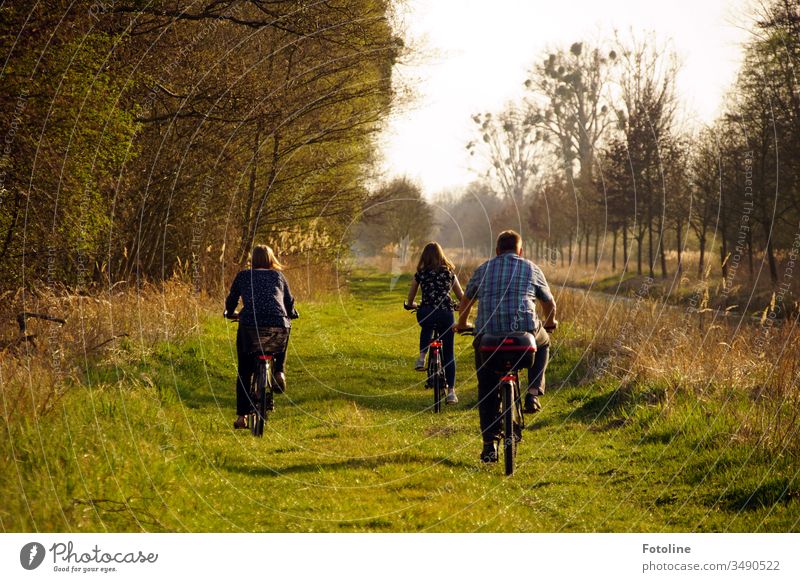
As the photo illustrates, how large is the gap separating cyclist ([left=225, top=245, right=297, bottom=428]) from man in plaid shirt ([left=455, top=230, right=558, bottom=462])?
237 centimetres

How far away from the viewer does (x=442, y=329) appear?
11.6 m

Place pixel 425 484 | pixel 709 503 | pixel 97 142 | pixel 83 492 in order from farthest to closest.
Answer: pixel 97 142, pixel 425 484, pixel 709 503, pixel 83 492

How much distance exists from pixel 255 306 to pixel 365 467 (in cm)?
229

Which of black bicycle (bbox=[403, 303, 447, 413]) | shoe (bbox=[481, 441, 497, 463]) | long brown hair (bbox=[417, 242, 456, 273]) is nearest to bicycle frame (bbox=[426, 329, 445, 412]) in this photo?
black bicycle (bbox=[403, 303, 447, 413])

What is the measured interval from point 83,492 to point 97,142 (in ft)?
18.6

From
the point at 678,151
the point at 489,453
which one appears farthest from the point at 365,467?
the point at 678,151

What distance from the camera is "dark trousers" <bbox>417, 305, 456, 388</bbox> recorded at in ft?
38.1

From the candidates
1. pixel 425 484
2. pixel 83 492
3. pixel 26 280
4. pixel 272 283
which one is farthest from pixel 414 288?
pixel 83 492

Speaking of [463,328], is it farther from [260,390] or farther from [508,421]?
[260,390]

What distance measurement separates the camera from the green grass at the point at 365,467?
6.34m

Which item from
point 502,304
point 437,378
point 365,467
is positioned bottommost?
point 365,467

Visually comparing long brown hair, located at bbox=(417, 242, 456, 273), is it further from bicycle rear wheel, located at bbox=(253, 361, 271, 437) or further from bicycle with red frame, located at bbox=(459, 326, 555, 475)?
bicycle with red frame, located at bbox=(459, 326, 555, 475)

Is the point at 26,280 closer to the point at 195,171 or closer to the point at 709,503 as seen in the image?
the point at 195,171
